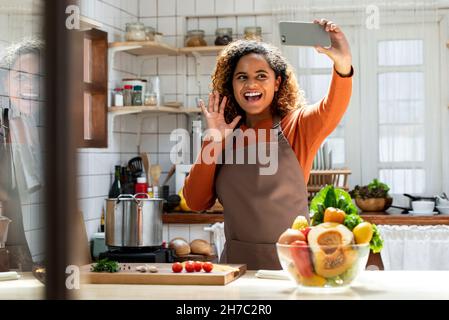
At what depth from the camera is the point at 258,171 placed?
2127mm

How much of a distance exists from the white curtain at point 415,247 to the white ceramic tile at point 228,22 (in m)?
1.70

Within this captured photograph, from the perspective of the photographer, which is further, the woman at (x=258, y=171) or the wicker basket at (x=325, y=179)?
the wicker basket at (x=325, y=179)

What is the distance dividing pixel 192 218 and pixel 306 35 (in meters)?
2.56

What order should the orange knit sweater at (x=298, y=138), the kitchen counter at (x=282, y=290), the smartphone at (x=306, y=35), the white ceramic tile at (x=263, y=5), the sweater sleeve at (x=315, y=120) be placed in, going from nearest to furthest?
the kitchen counter at (x=282, y=290) → the smartphone at (x=306, y=35) → the sweater sleeve at (x=315, y=120) → the orange knit sweater at (x=298, y=138) → the white ceramic tile at (x=263, y=5)

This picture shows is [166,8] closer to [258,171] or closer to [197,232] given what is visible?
[197,232]

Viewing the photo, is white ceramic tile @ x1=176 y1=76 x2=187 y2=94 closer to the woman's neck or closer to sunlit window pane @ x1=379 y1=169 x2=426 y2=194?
sunlit window pane @ x1=379 y1=169 x2=426 y2=194

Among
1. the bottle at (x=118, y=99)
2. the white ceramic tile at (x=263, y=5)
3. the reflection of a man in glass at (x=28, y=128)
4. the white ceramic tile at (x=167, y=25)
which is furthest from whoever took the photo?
the white ceramic tile at (x=167, y=25)

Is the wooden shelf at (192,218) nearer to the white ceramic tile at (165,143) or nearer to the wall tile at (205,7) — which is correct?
the white ceramic tile at (165,143)

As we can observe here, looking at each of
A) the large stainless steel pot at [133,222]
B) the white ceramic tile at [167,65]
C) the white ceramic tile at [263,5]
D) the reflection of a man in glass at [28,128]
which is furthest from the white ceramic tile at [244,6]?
the reflection of a man in glass at [28,128]

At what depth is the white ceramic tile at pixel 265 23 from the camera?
449 cm

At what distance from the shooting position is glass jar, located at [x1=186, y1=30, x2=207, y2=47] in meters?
4.40

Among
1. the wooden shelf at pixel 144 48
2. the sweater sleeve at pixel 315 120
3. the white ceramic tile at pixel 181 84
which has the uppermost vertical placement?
the wooden shelf at pixel 144 48

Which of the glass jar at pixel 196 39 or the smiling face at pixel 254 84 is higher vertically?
the glass jar at pixel 196 39
